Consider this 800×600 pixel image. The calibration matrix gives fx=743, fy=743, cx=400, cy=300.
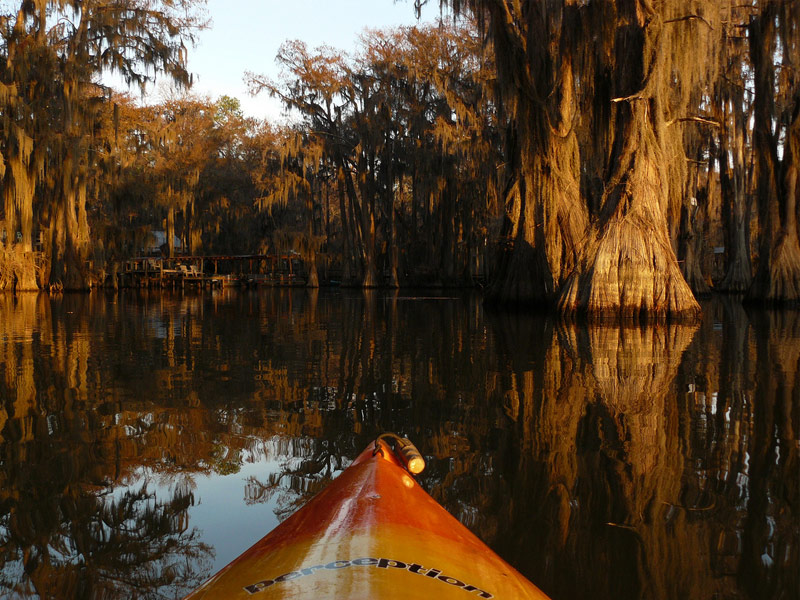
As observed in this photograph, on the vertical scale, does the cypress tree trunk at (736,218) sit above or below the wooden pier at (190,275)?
above

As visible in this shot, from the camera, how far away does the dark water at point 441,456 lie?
10.1ft

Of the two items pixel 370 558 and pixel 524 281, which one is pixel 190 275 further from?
pixel 370 558

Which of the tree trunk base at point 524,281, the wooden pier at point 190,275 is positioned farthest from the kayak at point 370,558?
the wooden pier at point 190,275

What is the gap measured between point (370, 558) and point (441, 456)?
9.73 feet

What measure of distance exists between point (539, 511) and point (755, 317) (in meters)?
15.3

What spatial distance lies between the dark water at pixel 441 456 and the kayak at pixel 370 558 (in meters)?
0.91

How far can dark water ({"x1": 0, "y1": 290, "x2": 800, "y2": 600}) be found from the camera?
122 inches

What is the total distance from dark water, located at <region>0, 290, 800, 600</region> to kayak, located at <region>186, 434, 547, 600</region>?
2.98 ft

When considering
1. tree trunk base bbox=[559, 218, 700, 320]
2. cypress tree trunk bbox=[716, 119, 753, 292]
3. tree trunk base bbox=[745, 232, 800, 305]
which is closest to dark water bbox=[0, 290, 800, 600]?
tree trunk base bbox=[559, 218, 700, 320]

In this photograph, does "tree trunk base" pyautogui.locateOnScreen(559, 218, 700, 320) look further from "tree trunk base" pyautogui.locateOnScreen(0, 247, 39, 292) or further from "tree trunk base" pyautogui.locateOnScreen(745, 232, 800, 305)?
"tree trunk base" pyautogui.locateOnScreen(0, 247, 39, 292)

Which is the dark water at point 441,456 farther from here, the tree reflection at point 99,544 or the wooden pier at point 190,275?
the wooden pier at point 190,275

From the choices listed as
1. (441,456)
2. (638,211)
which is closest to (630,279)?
(638,211)

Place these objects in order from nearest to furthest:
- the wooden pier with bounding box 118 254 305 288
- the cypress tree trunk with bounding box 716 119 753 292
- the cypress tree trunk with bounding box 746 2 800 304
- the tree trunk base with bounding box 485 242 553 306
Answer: the tree trunk base with bounding box 485 242 553 306
the cypress tree trunk with bounding box 746 2 800 304
the cypress tree trunk with bounding box 716 119 753 292
the wooden pier with bounding box 118 254 305 288

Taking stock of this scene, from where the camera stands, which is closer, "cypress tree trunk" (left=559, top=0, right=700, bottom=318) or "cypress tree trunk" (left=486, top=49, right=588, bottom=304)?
"cypress tree trunk" (left=559, top=0, right=700, bottom=318)
